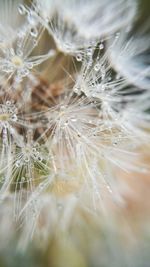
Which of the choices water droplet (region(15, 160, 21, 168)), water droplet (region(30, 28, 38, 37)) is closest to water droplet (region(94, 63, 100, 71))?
water droplet (region(30, 28, 38, 37))

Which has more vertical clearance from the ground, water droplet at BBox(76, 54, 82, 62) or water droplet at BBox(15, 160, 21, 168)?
water droplet at BBox(76, 54, 82, 62)

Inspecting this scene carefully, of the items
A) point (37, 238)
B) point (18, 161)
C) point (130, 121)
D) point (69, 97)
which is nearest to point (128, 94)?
point (130, 121)

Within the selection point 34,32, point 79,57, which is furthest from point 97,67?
point 34,32

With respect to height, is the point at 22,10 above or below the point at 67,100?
above

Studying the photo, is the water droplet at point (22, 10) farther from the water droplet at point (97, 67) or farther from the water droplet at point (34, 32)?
the water droplet at point (97, 67)

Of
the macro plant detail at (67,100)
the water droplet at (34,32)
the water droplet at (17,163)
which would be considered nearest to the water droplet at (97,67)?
the macro plant detail at (67,100)

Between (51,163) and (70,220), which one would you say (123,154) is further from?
(70,220)

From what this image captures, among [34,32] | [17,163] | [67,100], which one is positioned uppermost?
[34,32]

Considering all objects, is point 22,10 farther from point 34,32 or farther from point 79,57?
point 79,57

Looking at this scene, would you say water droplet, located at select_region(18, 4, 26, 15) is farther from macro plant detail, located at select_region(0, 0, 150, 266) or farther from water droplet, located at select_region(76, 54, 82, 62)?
water droplet, located at select_region(76, 54, 82, 62)
